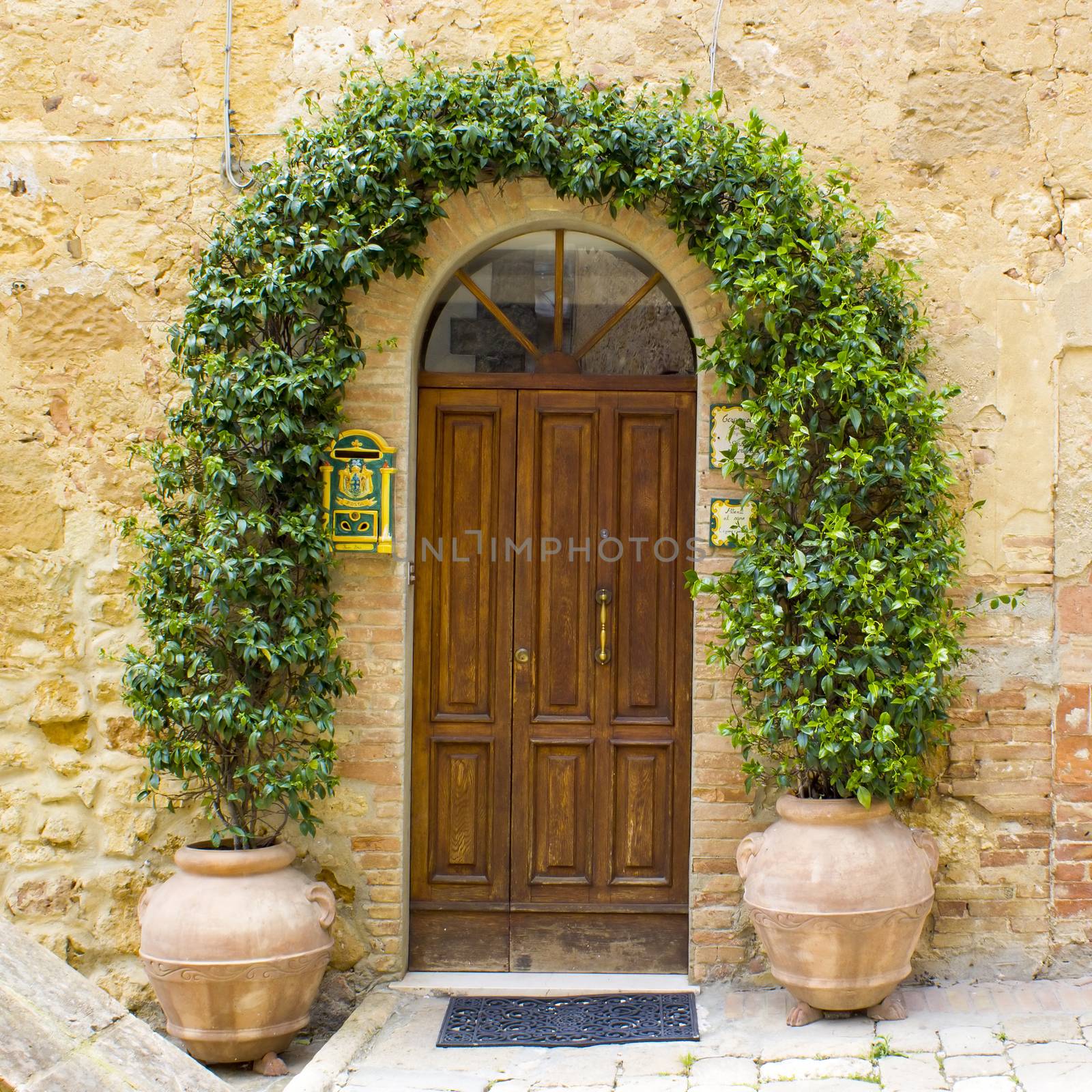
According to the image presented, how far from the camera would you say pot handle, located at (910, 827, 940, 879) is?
385cm

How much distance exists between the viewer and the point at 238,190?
4.34m

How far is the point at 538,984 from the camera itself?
4.21 meters

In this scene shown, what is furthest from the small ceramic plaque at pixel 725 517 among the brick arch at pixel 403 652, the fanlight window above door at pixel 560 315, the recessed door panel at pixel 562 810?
the recessed door panel at pixel 562 810

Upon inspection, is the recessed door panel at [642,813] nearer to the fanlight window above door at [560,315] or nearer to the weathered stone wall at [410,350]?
the weathered stone wall at [410,350]

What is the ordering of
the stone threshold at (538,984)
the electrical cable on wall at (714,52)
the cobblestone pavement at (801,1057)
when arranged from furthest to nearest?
the electrical cable on wall at (714,52) → the stone threshold at (538,984) → the cobblestone pavement at (801,1057)

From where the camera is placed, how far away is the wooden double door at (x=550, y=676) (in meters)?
4.36

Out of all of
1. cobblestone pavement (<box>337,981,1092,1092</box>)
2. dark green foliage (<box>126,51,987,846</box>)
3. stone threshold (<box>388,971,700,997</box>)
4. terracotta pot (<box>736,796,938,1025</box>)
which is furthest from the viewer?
stone threshold (<box>388,971,700,997</box>)

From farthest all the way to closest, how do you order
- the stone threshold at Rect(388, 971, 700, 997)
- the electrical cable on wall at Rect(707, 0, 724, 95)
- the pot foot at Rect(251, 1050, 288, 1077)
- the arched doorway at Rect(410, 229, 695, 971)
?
the arched doorway at Rect(410, 229, 695, 971) < the electrical cable on wall at Rect(707, 0, 724, 95) < the stone threshold at Rect(388, 971, 700, 997) < the pot foot at Rect(251, 1050, 288, 1077)

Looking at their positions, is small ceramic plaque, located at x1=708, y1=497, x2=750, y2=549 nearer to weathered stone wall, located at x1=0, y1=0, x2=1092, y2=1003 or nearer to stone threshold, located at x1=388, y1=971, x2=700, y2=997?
weathered stone wall, located at x1=0, y1=0, x2=1092, y2=1003

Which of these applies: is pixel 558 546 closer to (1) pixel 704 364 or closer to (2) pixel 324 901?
(1) pixel 704 364

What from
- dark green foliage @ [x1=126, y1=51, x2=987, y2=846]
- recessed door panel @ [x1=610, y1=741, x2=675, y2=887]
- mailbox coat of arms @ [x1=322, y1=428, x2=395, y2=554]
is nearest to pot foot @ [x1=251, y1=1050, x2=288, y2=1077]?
dark green foliage @ [x1=126, y1=51, x2=987, y2=846]

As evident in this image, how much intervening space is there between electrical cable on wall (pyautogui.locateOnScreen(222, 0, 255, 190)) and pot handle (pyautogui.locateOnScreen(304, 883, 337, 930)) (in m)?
2.69

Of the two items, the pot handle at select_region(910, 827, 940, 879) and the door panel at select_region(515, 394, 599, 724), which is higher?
the door panel at select_region(515, 394, 599, 724)

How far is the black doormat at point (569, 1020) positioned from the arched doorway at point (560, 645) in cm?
25
